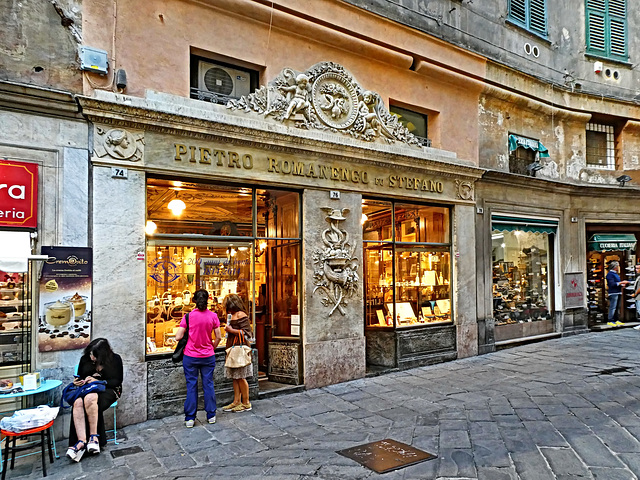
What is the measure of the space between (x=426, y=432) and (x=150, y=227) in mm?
4665

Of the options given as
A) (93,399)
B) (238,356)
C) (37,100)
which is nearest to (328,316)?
(238,356)

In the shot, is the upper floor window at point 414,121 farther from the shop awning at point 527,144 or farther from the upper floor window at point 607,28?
the upper floor window at point 607,28

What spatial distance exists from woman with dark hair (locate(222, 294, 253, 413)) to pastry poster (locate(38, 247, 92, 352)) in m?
1.89

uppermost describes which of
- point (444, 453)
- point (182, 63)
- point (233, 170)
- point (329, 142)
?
point (182, 63)

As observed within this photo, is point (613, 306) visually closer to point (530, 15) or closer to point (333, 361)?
point (530, 15)

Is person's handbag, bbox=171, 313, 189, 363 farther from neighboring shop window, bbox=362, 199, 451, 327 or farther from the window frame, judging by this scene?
the window frame

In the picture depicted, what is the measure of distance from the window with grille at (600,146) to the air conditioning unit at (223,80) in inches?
432

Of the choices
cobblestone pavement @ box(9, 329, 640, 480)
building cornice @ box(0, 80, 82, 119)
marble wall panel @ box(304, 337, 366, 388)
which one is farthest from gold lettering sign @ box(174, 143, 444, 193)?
cobblestone pavement @ box(9, 329, 640, 480)

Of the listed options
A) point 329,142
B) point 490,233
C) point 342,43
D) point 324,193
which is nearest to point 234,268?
point 324,193

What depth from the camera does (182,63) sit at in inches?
283

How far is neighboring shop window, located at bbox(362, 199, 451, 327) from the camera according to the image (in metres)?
9.69

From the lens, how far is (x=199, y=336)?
6402mm

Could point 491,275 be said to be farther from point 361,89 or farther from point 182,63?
point 182,63

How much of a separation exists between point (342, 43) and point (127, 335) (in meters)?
6.27
